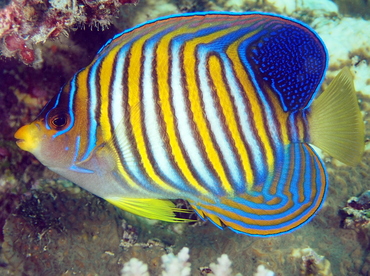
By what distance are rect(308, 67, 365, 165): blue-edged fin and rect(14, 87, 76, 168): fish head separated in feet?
3.66

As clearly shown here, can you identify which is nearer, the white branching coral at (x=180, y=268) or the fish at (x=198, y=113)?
the fish at (x=198, y=113)

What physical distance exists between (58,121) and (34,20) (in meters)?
0.81

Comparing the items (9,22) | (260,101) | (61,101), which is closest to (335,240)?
(260,101)

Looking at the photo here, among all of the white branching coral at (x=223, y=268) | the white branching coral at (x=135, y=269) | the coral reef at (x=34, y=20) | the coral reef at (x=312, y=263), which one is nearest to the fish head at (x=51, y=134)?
the coral reef at (x=34, y=20)

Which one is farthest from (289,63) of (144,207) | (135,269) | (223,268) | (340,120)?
(135,269)

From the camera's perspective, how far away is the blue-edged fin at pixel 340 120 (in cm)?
141

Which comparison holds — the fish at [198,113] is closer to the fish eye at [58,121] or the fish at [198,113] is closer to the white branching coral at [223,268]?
the fish eye at [58,121]

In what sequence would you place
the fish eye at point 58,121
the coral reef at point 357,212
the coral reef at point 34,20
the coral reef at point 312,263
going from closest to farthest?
the fish eye at point 58,121
the coral reef at point 34,20
the coral reef at point 312,263
the coral reef at point 357,212

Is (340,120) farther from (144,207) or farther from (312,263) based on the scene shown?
(312,263)

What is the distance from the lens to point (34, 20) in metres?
1.76

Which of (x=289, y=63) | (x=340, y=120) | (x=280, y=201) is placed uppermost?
(x=289, y=63)

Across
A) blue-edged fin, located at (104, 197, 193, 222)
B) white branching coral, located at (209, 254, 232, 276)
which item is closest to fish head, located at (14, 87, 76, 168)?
blue-edged fin, located at (104, 197, 193, 222)

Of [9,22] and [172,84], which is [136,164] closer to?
[172,84]

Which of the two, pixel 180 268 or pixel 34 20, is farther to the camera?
pixel 180 268
